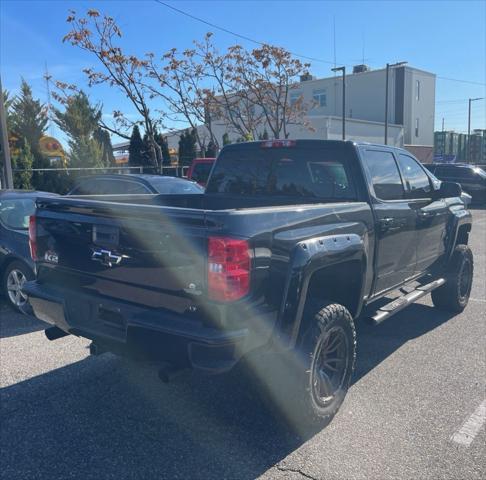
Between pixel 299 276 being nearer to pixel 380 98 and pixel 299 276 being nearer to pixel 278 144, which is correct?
pixel 278 144

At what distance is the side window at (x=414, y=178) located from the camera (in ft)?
16.5

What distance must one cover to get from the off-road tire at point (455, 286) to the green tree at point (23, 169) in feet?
45.6

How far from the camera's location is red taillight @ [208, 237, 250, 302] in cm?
271

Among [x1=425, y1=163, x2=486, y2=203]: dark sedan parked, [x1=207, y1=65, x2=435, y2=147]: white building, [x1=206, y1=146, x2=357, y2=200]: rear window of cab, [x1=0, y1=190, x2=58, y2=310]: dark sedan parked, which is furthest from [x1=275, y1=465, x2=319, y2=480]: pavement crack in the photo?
[x1=207, y1=65, x2=435, y2=147]: white building

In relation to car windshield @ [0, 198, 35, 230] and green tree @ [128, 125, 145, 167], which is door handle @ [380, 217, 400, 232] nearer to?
car windshield @ [0, 198, 35, 230]

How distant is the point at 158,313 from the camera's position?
118 inches

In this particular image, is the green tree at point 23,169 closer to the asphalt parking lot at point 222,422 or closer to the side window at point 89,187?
the side window at point 89,187

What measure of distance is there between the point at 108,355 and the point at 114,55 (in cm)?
1954

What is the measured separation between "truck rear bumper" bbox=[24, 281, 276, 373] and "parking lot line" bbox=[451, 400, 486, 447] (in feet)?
4.90

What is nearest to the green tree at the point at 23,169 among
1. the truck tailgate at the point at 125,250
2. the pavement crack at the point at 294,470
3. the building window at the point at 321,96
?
the truck tailgate at the point at 125,250

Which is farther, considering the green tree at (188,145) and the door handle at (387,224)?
the green tree at (188,145)

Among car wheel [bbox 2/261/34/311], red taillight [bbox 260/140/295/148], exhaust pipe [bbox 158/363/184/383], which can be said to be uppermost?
red taillight [bbox 260/140/295/148]

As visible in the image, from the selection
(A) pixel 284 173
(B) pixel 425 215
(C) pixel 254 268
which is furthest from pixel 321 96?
(C) pixel 254 268

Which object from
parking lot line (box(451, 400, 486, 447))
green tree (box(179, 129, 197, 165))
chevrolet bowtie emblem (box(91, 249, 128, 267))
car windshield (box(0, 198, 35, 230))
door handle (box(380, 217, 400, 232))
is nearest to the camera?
chevrolet bowtie emblem (box(91, 249, 128, 267))
